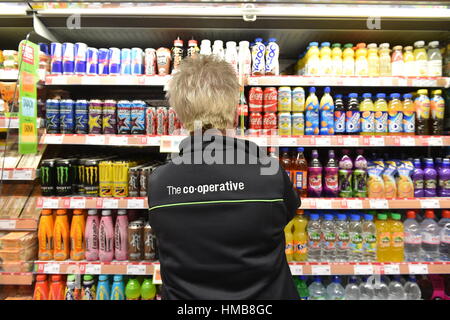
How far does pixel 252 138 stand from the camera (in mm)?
2029

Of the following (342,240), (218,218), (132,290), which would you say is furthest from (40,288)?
(342,240)

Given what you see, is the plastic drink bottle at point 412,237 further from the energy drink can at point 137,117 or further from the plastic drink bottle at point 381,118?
the energy drink can at point 137,117

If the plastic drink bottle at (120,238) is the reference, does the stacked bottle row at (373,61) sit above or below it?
above

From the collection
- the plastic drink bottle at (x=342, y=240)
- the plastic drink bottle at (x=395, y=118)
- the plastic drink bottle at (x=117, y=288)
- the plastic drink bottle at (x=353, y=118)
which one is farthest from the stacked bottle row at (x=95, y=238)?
the plastic drink bottle at (x=395, y=118)

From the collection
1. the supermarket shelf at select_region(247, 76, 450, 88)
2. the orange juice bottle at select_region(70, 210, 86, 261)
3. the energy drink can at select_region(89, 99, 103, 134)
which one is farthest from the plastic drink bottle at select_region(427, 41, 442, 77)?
the orange juice bottle at select_region(70, 210, 86, 261)

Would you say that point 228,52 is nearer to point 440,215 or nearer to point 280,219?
point 280,219

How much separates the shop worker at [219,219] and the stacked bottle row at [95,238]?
3.69ft

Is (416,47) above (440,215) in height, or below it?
above

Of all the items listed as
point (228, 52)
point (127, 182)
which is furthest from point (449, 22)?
point (127, 182)

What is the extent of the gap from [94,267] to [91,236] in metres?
0.22

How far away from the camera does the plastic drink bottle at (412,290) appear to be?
88.4 inches

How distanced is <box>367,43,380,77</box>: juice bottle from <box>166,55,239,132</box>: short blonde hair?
62.0 inches

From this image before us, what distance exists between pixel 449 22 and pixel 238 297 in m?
2.54

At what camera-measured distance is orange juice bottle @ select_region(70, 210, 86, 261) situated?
208 cm
